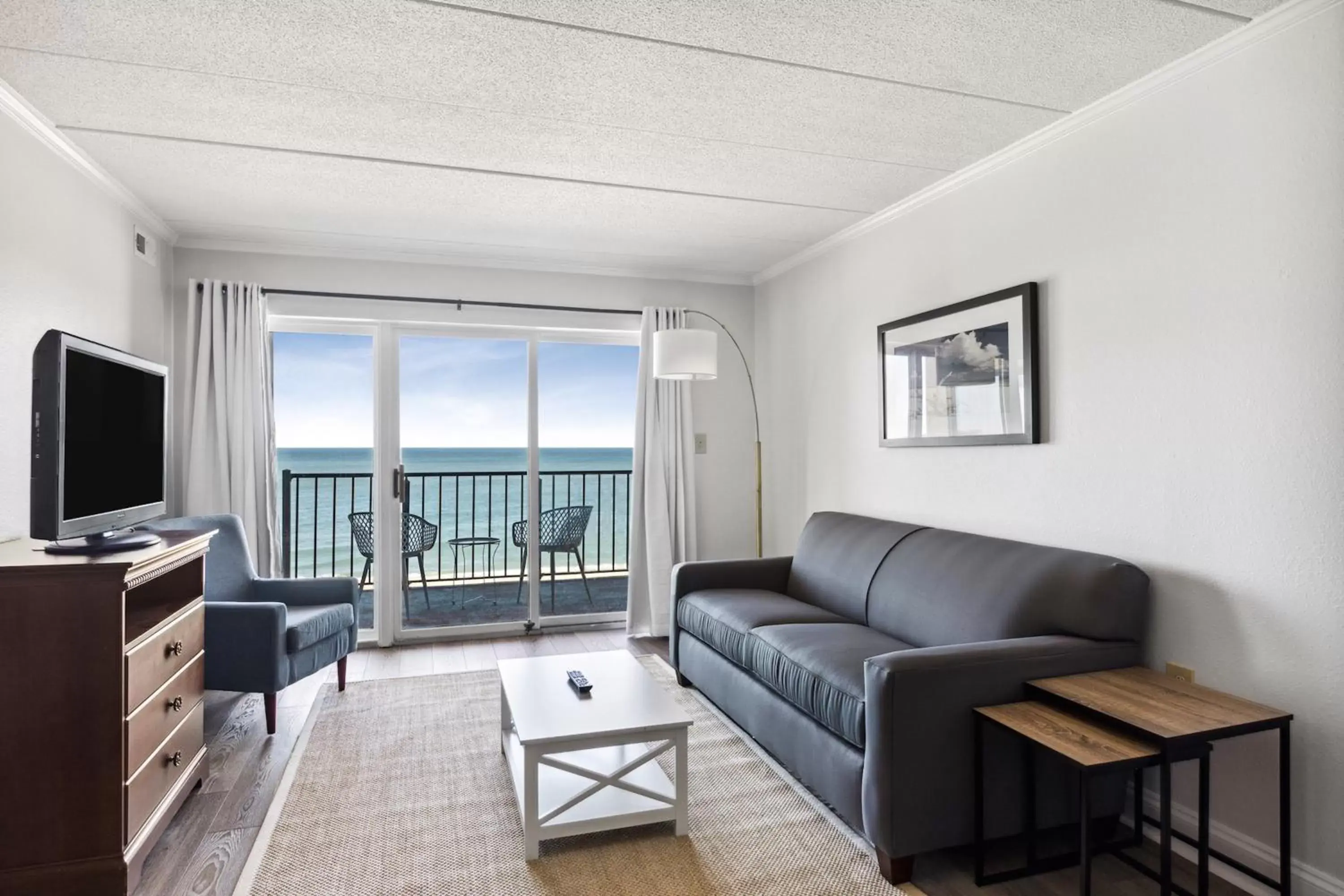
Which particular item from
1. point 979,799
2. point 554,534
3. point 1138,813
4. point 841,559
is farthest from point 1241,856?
point 554,534

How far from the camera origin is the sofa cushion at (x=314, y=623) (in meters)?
3.16

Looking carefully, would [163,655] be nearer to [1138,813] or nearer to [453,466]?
[453,466]

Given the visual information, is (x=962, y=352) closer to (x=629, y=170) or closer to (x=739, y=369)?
(x=629, y=170)

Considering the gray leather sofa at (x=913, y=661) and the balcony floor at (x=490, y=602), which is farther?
the balcony floor at (x=490, y=602)

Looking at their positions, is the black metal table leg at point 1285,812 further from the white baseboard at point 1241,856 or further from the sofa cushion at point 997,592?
the sofa cushion at point 997,592

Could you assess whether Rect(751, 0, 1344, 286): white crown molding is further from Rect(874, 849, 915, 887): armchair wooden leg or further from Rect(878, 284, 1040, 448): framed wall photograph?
Rect(874, 849, 915, 887): armchair wooden leg

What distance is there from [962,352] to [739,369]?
2170 millimetres

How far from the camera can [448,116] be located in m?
2.63

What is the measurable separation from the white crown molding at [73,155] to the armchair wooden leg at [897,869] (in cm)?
366

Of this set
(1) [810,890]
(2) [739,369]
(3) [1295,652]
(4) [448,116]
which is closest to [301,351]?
(4) [448,116]

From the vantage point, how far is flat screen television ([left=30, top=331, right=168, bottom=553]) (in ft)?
6.33

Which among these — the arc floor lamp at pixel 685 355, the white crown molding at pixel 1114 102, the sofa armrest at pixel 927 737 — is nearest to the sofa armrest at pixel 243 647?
the arc floor lamp at pixel 685 355

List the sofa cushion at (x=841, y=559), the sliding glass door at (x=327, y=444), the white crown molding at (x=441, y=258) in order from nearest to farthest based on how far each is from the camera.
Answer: the sofa cushion at (x=841, y=559)
the white crown molding at (x=441, y=258)
the sliding glass door at (x=327, y=444)

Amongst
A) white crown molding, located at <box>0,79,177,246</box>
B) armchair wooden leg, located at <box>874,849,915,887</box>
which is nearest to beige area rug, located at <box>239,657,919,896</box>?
armchair wooden leg, located at <box>874,849,915,887</box>
